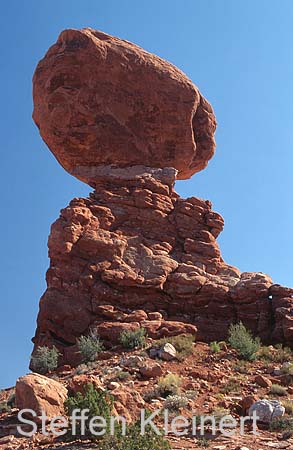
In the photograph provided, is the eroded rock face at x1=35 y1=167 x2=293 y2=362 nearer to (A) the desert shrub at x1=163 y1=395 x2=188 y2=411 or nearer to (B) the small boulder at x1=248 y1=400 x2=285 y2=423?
(A) the desert shrub at x1=163 y1=395 x2=188 y2=411

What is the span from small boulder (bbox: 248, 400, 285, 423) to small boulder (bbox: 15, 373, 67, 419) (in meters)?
4.19

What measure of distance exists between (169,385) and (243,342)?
484cm

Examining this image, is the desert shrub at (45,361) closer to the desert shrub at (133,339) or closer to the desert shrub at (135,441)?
the desert shrub at (133,339)

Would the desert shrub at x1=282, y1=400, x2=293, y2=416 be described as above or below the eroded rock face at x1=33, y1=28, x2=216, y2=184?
below

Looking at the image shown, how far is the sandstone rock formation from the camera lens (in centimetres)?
1903

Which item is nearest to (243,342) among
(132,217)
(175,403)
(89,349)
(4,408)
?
(89,349)

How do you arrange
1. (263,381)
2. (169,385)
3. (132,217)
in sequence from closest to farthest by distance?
(169,385), (263,381), (132,217)

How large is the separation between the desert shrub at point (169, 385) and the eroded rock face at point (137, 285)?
408 cm

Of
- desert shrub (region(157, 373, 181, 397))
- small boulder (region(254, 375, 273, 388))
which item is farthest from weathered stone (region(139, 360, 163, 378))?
small boulder (region(254, 375, 273, 388))

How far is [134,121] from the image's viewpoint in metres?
24.0

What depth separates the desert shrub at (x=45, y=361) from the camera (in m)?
16.8

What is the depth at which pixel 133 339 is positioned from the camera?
16.9 m

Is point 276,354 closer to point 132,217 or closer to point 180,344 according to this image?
point 180,344

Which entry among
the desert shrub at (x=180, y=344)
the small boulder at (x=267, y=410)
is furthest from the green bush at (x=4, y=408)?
the small boulder at (x=267, y=410)
